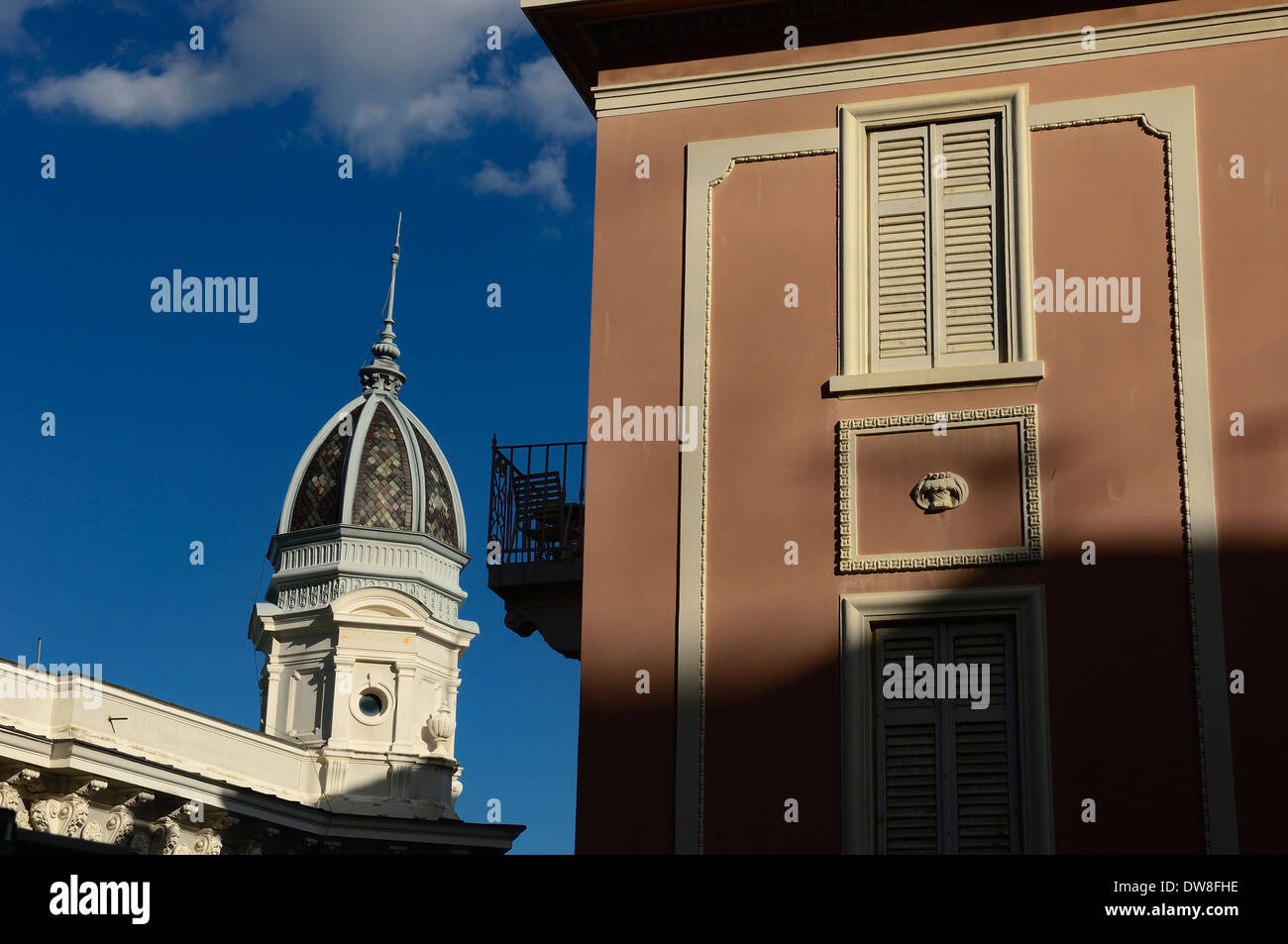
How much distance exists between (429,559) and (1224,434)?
49.7 m

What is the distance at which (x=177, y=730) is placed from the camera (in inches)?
1500

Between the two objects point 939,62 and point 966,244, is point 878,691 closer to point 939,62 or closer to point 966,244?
point 966,244

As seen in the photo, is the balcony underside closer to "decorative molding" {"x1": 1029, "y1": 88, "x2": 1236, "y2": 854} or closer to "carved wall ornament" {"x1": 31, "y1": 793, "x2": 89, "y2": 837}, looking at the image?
"decorative molding" {"x1": 1029, "y1": 88, "x2": 1236, "y2": 854}

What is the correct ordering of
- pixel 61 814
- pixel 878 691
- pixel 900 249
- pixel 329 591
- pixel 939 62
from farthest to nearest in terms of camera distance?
pixel 329 591
pixel 61 814
pixel 939 62
pixel 900 249
pixel 878 691

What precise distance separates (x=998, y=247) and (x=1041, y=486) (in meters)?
1.94

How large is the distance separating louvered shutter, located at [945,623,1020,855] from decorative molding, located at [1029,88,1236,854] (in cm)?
125

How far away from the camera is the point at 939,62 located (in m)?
13.5

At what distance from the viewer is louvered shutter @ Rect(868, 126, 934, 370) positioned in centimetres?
1304

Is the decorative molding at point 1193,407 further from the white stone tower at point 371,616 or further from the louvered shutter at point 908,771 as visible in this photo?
the white stone tower at point 371,616

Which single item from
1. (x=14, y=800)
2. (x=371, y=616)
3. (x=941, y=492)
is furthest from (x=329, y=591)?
(x=941, y=492)

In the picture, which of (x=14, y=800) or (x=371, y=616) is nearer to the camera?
(x=14, y=800)

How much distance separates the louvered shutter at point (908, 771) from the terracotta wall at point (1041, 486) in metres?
0.34
